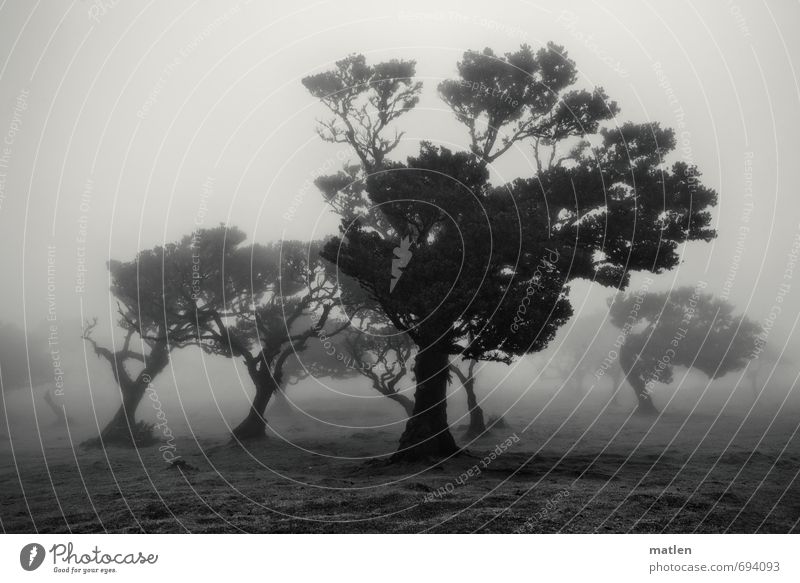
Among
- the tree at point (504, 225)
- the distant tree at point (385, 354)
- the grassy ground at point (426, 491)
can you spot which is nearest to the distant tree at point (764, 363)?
the grassy ground at point (426, 491)

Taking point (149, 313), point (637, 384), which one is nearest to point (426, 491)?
point (149, 313)

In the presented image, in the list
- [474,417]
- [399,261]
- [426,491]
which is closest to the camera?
[426,491]

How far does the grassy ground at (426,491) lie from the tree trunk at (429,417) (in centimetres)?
95

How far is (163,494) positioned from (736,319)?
54.1 meters

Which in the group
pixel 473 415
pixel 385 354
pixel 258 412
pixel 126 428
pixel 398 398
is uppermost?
pixel 385 354

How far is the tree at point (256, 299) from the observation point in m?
32.1

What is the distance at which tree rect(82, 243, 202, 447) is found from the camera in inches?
1283

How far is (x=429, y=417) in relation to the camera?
19922mm

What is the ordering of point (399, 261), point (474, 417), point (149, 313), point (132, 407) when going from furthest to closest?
point (149, 313), point (132, 407), point (474, 417), point (399, 261)

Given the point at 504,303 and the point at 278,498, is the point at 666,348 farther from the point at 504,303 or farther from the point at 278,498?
the point at 278,498

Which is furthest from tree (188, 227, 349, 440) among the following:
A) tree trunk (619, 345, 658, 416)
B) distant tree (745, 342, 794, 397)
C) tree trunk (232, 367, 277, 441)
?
distant tree (745, 342, 794, 397)

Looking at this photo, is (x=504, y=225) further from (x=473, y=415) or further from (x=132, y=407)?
(x=132, y=407)
